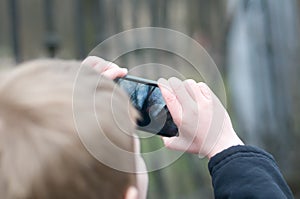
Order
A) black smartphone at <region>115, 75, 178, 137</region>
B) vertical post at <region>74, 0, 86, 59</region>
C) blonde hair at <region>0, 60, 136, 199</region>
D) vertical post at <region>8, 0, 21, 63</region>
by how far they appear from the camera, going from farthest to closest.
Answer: vertical post at <region>74, 0, 86, 59</region> → vertical post at <region>8, 0, 21, 63</region> → black smartphone at <region>115, 75, 178, 137</region> → blonde hair at <region>0, 60, 136, 199</region>

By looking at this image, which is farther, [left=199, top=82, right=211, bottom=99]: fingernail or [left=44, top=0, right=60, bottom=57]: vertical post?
[left=44, top=0, right=60, bottom=57]: vertical post

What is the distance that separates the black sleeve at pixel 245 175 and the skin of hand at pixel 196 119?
4 centimetres

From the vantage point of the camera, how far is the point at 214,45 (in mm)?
5523

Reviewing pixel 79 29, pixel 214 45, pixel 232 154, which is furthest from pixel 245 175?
pixel 214 45

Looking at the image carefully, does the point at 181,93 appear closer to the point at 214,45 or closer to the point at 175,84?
the point at 175,84

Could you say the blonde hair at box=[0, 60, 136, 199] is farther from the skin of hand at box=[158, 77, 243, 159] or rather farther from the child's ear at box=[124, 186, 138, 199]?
the skin of hand at box=[158, 77, 243, 159]

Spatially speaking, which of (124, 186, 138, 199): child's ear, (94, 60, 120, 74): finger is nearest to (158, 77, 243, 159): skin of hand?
(94, 60, 120, 74): finger

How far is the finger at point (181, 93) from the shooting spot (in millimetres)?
1715

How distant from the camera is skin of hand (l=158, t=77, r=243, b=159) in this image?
1.72 metres

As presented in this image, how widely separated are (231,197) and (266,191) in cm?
8

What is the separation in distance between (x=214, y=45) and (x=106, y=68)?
3.83m

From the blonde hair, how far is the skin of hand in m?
0.29

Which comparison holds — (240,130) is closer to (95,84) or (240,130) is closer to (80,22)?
(80,22)

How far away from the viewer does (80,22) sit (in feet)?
13.1
